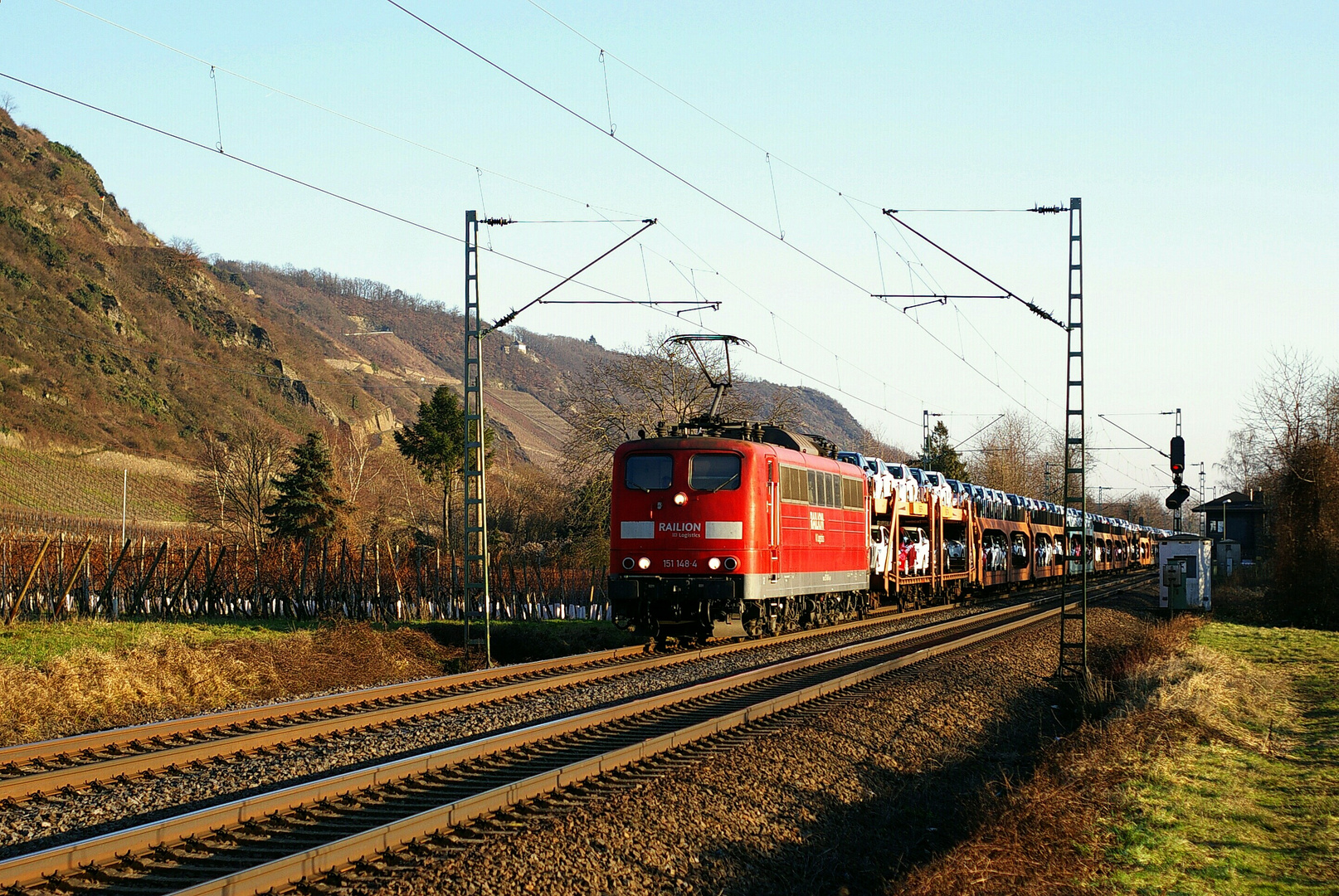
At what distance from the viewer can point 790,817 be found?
8.98 meters

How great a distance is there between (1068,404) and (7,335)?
85088 millimetres

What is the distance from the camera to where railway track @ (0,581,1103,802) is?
9422 mm

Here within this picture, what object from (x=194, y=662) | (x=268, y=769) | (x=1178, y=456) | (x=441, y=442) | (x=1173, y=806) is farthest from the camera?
(x=441, y=442)

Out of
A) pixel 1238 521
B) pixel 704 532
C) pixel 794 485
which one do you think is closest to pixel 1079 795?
pixel 704 532

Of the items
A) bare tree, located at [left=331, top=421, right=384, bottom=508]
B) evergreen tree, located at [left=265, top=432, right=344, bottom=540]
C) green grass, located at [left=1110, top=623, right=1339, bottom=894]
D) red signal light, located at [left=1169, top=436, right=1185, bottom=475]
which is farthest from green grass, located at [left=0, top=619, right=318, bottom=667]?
bare tree, located at [left=331, top=421, right=384, bottom=508]

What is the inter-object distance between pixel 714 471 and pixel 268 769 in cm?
1120

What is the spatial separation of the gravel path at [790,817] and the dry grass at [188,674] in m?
6.97

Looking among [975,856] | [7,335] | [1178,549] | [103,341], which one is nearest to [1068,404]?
[975,856]

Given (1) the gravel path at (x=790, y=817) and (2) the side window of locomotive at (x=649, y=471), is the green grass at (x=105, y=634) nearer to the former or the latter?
(2) the side window of locomotive at (x=649, y=471)

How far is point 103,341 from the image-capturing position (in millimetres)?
94562

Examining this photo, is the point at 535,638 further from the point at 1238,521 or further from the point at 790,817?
the point at 1238,521

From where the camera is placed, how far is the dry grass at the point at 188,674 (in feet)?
43.2

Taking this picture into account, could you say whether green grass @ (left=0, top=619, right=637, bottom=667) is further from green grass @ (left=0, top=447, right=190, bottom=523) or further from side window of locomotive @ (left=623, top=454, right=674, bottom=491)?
green grass @ (left=0, top=447, right=190, bottom=523)

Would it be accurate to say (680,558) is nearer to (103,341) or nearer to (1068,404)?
(1068,404)
